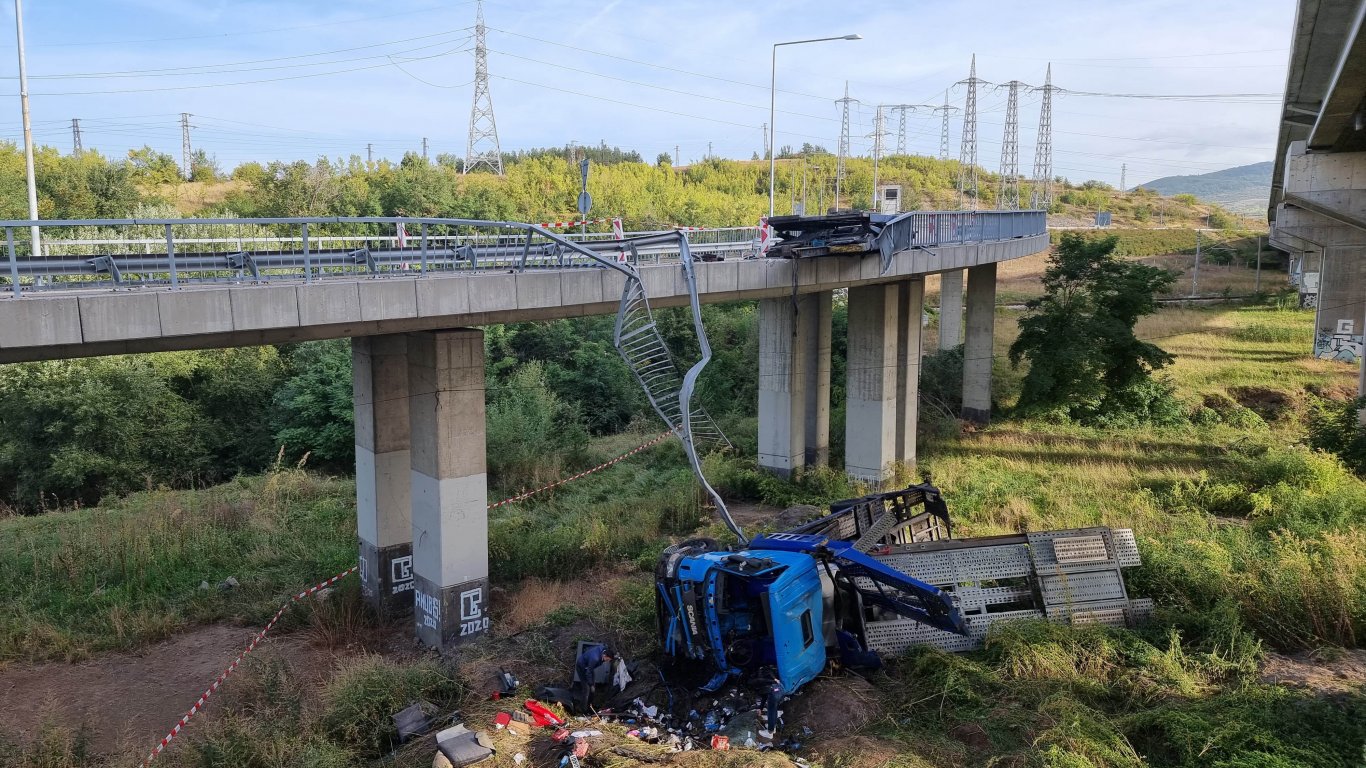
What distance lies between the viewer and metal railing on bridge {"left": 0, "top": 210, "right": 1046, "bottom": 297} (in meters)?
9.25

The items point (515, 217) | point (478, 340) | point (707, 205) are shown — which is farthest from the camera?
point (707, 205)

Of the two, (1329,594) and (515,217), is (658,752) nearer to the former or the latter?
(1329,594)

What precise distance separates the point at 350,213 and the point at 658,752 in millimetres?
39937

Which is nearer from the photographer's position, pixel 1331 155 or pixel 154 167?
pixel 1331 155

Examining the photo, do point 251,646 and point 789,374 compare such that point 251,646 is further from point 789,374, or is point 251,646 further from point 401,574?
point 789,374

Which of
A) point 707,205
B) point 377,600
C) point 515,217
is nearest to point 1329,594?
point 377,600

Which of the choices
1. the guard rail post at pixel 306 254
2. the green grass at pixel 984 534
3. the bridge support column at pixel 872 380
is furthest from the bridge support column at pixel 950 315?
the guard rail post at pixel 306 254

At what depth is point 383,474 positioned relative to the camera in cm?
1461

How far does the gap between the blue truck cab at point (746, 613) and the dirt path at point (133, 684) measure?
5189 millimetres

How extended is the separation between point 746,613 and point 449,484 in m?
5.03

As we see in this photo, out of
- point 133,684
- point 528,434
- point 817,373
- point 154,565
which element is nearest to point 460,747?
point 133,684

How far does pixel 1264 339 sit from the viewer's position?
4175 centimetres

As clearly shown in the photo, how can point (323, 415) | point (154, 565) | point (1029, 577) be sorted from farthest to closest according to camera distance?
point (323, 415) → point (154, 565) → point (1029, 577)

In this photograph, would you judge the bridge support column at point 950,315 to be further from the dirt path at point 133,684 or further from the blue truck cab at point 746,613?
the dirt path at point 133,684
